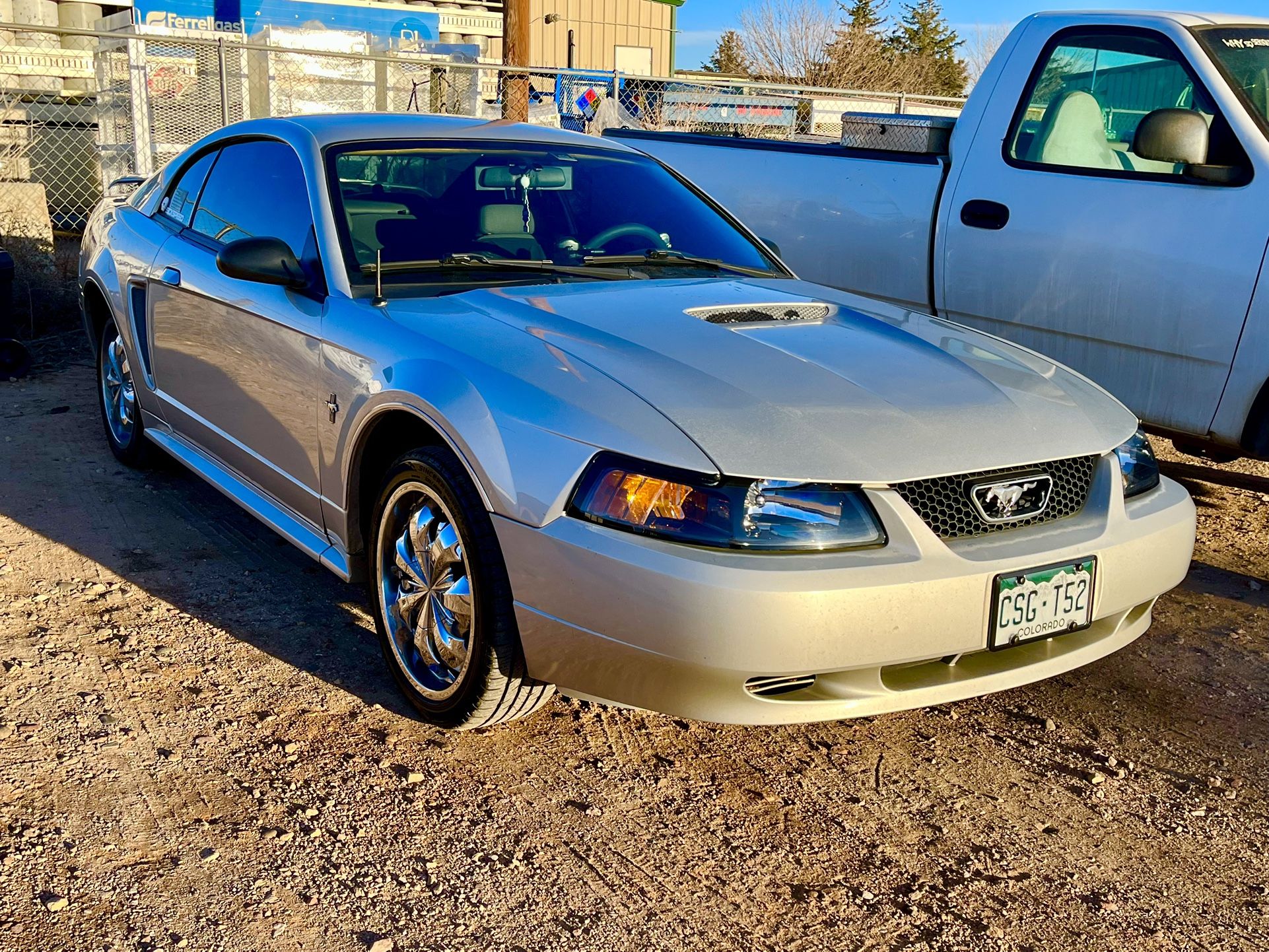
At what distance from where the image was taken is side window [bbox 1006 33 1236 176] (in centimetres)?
480

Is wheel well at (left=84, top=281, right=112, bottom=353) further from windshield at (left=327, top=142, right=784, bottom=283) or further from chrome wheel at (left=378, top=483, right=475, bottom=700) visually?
chrome wheel at (left=378, top=483, right=475, bottom=700)

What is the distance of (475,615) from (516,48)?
13913 mm

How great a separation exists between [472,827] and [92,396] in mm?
5155

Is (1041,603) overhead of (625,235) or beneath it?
beneath

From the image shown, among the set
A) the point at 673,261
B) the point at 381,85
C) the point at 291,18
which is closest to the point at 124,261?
the point at 673,261

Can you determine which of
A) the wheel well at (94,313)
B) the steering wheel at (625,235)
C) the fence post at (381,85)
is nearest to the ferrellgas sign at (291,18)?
the fence post at (381,85)

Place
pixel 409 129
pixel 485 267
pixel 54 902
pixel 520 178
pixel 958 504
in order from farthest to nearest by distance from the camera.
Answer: pixel 409 129 → pixel 520 178 → pixel 485 267 → pixel 958 504 → pixel 54 902

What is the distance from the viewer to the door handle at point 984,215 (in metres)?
5.00

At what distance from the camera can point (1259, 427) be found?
14.2 feet

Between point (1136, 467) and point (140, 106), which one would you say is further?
point (140, 106)

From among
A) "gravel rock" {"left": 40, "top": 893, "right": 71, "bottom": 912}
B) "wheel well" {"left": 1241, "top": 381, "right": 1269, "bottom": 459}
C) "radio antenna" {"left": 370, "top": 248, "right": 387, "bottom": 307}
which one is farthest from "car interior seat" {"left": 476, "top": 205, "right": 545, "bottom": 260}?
"wheel well" {"left": 1241, "top": 381, "right": 1269, "bottom": 459}

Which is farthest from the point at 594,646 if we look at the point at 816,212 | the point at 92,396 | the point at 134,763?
the point at 92,396

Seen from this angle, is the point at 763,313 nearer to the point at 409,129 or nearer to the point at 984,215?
the point at 409,129

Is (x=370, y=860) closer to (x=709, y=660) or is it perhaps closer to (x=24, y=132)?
(x=709, y=660)
